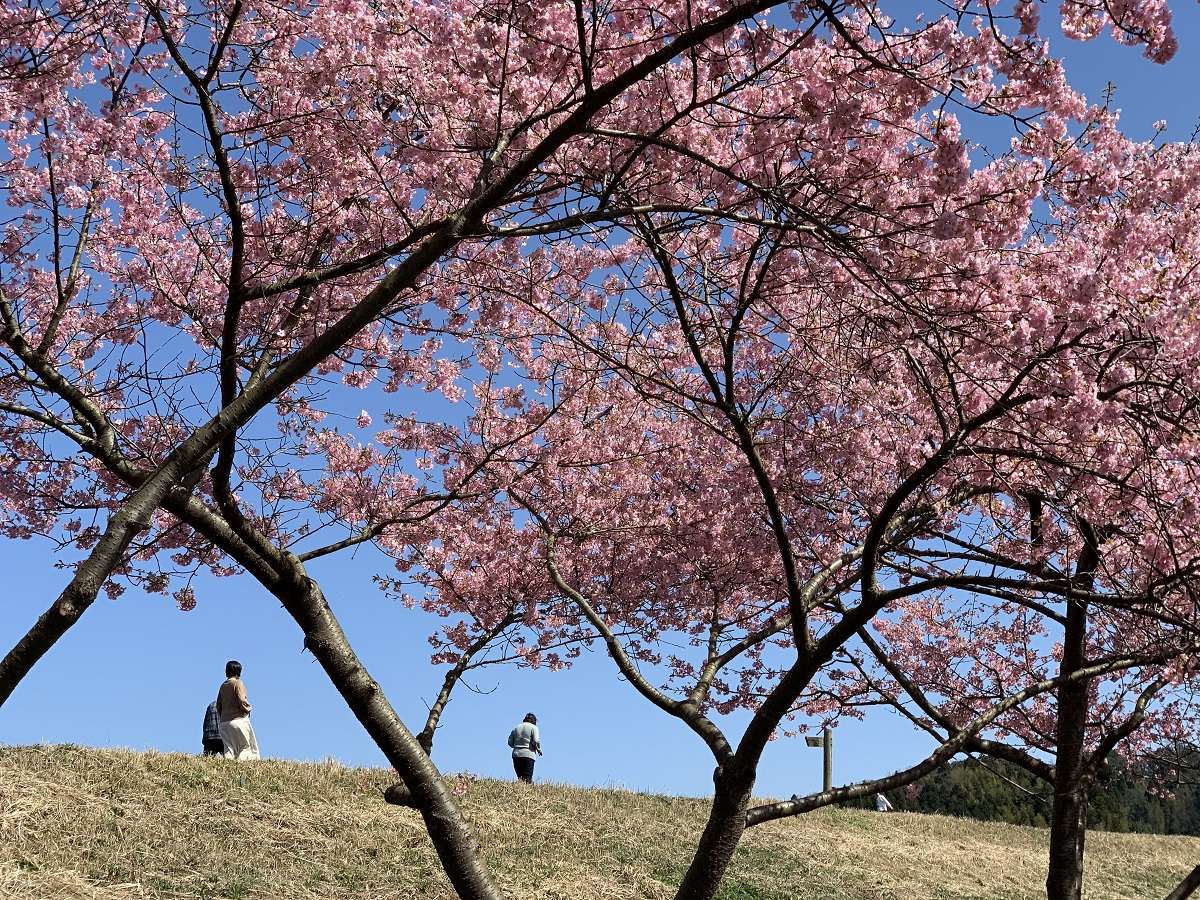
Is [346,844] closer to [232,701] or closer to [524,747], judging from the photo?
[232,701]

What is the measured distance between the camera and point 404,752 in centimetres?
582

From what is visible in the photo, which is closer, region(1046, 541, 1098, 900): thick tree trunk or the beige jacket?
region(1046, 541, 1098, 900): thick tree trunk

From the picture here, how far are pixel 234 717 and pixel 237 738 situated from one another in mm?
300

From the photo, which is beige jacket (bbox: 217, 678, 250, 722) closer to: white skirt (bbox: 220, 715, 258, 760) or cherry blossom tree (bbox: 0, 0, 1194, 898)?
white skirt (bbox: 220, 715, 258, 760)

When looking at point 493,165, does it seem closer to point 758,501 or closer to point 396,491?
point 758,501

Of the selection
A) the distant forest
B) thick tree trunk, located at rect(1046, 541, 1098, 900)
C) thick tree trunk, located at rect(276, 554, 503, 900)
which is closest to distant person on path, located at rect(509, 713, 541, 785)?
thick tree trunk, located at rect(1046, 541, 1098, 900)

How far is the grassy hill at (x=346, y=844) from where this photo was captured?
9.96 metres

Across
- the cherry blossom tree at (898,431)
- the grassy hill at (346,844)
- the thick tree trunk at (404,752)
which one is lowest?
the grassy hill at (346,844)

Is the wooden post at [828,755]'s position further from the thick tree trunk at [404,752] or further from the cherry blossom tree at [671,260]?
the thick tree trunk at [404,752]

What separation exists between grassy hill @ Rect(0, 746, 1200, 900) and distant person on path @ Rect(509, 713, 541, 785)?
1883 millimetres

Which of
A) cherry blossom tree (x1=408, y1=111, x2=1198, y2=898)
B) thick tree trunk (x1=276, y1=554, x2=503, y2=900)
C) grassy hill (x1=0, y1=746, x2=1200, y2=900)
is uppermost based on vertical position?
cherry blossom tree (x1=408, y1=111, x2=1198, y2=898)

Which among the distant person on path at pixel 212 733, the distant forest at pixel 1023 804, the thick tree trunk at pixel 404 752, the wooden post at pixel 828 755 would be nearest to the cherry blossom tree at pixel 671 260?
the thick tree trunk at pixel 404 752

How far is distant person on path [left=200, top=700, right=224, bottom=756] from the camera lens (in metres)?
15.3

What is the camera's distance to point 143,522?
4875 millimetres
